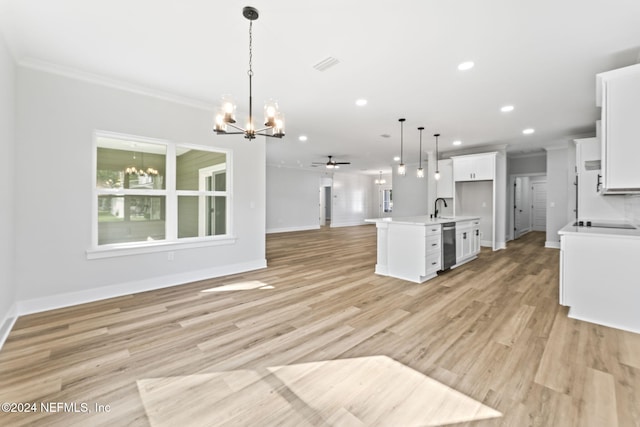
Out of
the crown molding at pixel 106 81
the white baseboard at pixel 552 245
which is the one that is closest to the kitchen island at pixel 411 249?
the crown molding at pixel 106 81

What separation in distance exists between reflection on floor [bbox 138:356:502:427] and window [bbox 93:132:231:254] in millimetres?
2607

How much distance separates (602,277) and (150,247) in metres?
5.50

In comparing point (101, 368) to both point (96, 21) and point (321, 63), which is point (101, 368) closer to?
point (96, 21)

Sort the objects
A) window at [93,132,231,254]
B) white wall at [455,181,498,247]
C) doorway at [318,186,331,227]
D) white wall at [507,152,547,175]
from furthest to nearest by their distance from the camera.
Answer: doorway at [318,186,331,227] → white wall at [507,152,547,175] → white wall at [455,181,498,247] → window at [93,132,231,254]

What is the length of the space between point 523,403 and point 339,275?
10.2 feet

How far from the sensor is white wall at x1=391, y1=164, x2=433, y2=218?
964 centimetres

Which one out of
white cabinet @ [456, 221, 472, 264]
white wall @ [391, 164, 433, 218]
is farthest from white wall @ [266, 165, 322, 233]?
white cabinet @ [456, 221, 472, 264]

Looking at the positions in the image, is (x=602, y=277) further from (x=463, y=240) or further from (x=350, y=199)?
(x=350, y=199)

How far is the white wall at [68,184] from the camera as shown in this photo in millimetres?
3025

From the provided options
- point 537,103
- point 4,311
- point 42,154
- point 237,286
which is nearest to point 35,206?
point 42,154

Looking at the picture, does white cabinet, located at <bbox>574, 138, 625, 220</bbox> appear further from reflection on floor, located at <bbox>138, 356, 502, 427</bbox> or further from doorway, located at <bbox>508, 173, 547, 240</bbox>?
reflection on floor, located at <bbox>138, 356, 502, 427</bbox>

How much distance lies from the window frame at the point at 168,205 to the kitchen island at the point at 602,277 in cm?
467

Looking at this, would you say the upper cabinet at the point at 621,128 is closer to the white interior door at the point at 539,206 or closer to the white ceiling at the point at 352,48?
the white ceiling at the point at 352,48

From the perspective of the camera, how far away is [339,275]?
15.3 feet
